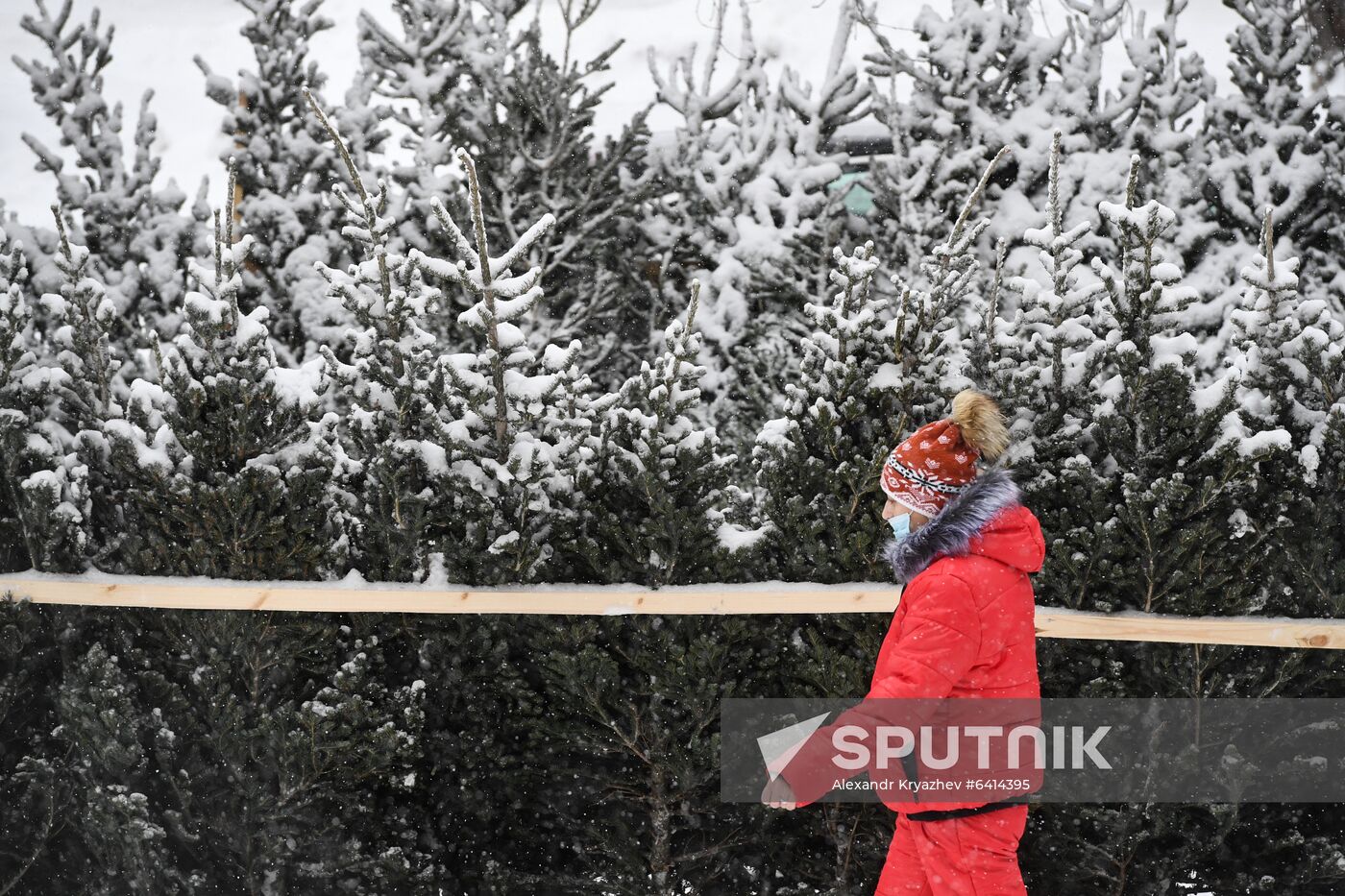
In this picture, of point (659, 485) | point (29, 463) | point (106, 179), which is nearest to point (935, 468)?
point (659, 485)

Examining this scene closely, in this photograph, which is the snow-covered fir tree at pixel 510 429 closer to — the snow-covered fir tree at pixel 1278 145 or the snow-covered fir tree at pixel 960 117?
the snow-covered fir tree at pixel 960 117

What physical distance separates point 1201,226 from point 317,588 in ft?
19.7

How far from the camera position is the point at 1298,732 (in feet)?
10.9

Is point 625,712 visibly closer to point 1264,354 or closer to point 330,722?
point 330,722

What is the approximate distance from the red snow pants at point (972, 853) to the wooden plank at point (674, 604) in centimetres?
90

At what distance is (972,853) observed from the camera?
2.39 meters

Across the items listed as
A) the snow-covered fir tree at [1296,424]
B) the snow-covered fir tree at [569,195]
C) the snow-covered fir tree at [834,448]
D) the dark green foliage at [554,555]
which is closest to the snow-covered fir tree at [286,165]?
the snow-covered fir tree at [569,195]

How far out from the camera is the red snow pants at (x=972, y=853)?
2.39 metres

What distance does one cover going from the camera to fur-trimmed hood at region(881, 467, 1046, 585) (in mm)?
2365

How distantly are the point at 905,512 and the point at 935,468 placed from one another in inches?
7.0

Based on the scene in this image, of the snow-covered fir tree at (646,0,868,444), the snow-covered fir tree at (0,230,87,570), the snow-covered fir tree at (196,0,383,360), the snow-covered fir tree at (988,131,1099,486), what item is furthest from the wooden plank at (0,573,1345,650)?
the snow-covered fir tree at (196,0,383,360)

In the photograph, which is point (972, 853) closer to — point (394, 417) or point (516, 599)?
point (516, 599)

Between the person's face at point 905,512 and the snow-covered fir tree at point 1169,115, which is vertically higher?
the snow-covered fir tree at point 1169,115

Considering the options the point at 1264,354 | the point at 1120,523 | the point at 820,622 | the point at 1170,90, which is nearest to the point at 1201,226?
the point at 1170,90
